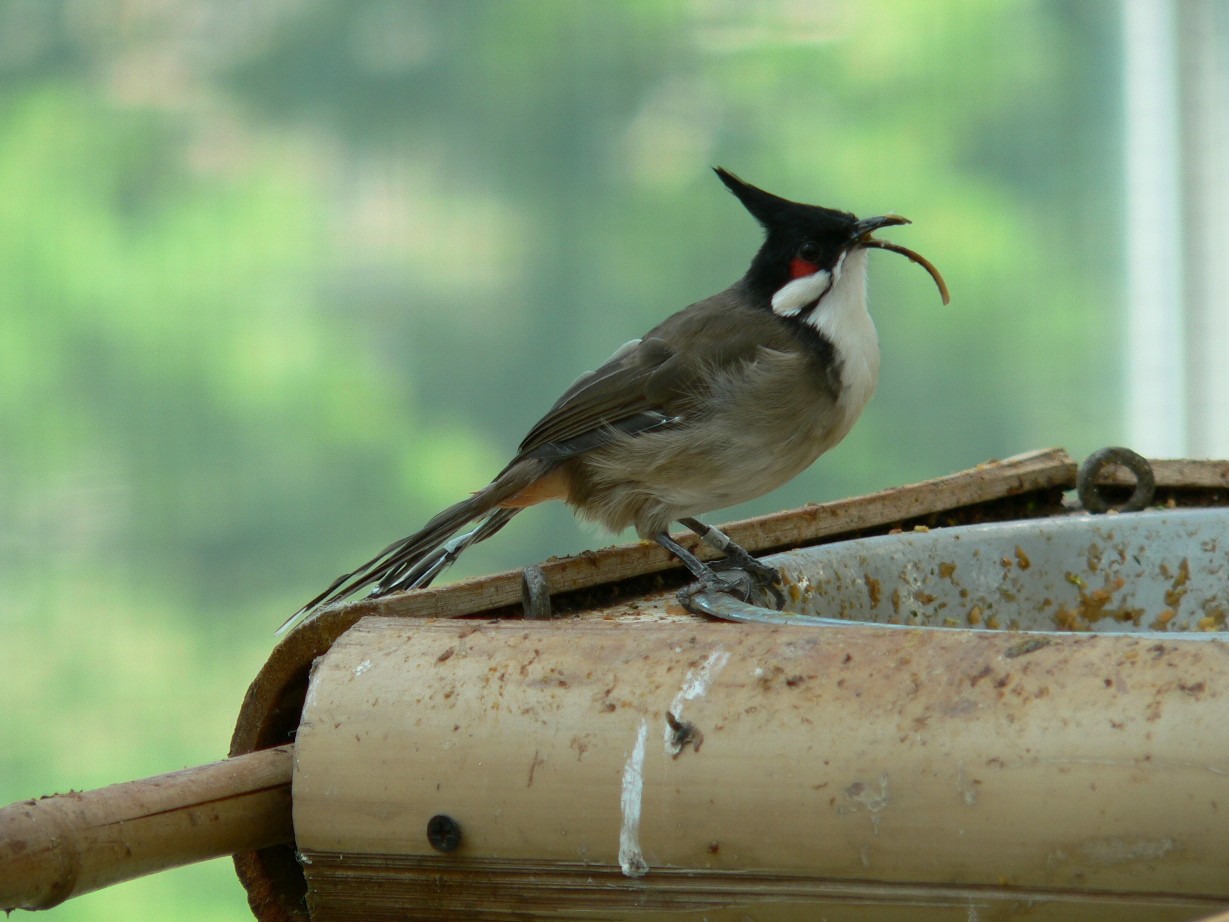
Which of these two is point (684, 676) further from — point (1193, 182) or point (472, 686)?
point (1193, 182)

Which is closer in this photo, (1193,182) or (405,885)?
(405,885)

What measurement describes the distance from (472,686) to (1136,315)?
12.2 ft

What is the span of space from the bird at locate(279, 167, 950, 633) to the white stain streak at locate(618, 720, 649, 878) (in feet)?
2.48

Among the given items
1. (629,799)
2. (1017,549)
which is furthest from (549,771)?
(1017,549)

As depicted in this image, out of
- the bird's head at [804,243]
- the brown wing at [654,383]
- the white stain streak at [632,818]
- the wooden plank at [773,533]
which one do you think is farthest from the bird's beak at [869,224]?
the white stain streak at [632,818]

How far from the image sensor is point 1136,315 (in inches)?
173

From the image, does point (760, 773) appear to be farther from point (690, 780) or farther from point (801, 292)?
point (801, 292)

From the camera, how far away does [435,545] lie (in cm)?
182

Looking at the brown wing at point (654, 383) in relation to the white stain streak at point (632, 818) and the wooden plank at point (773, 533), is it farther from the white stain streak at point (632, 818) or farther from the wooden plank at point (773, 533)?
the white stain streak at point (632, 818)

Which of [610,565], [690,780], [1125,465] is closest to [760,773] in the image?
[690,780]

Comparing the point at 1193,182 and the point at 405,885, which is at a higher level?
the point at 1193,182

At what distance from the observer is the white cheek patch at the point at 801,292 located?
196 cm

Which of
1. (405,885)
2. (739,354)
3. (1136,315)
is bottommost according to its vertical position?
(405,885)

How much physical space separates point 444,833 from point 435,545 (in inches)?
28.7
